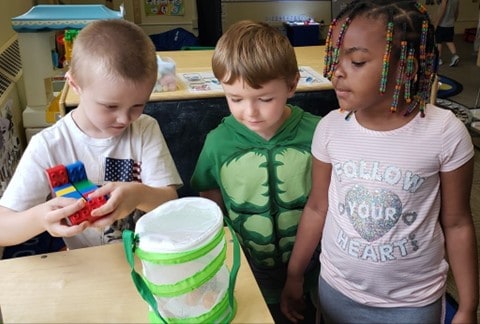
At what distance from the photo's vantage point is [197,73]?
1955 mm

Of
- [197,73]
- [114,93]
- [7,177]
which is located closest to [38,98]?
[7,177]

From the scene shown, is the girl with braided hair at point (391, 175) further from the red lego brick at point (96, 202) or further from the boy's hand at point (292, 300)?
the red lego brick at point (96, 202)

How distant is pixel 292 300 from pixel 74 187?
0.66 m

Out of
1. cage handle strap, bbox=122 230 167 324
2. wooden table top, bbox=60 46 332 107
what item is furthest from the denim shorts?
wooden table top, bbox=60 46 332 107

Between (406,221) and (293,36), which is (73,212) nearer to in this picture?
(406,221)

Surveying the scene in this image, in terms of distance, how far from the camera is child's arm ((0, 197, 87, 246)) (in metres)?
0.77

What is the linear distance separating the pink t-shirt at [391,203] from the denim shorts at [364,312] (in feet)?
0.05

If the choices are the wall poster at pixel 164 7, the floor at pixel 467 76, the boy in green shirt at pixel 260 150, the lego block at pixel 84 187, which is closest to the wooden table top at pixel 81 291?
the lego block at pixel 84 187

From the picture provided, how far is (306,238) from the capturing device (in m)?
1.14

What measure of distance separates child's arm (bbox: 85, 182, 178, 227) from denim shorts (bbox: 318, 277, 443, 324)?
0.42 m

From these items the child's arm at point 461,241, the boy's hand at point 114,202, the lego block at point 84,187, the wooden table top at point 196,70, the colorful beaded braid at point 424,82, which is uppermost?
the colorful beaded braid at point 424,82

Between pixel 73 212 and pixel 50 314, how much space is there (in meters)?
0.17

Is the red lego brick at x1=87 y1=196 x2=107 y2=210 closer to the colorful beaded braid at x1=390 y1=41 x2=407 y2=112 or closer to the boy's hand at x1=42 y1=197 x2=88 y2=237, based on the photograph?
the boy's hand at x1=42 y1=197 x2=88 y2=237

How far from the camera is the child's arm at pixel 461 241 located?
93 centimetres
